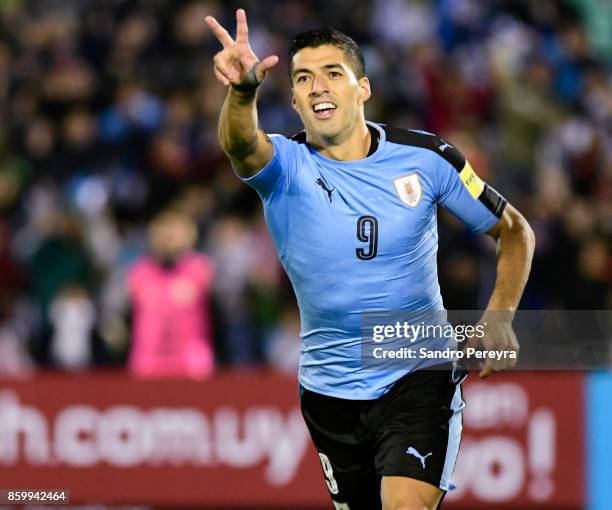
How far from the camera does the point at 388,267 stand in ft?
19.8

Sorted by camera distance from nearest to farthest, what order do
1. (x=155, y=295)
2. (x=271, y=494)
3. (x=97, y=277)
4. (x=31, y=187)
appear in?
1. (x=271, y=494)
2. (x=155, y=295)
3. (x=97, y=277)
4. (x=31, y=187)

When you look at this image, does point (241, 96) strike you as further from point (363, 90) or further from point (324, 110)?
point (363, 90)

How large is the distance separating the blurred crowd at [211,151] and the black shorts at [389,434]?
425 centimetres

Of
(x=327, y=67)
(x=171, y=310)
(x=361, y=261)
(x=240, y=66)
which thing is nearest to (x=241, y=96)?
(x=240, y=66)

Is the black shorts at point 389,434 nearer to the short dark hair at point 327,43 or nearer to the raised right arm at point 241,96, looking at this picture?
the raised right arm at point 241,96

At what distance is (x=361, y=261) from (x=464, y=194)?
0.58 m

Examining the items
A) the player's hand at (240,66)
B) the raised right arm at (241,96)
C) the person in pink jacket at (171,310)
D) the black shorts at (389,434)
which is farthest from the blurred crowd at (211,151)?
the player's hand at (240,66)

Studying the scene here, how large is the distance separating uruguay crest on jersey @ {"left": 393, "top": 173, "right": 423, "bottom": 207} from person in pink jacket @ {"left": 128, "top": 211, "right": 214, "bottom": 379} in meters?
4.58

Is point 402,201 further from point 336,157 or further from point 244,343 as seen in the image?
point 244,343

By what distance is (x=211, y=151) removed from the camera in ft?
43.3

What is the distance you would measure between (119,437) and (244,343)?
64.7 inches

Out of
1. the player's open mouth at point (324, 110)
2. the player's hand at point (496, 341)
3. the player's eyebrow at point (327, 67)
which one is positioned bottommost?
the player's hand at point (496, 341)

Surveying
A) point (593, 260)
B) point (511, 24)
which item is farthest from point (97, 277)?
point (511, 24)

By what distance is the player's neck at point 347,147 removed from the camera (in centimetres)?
614
